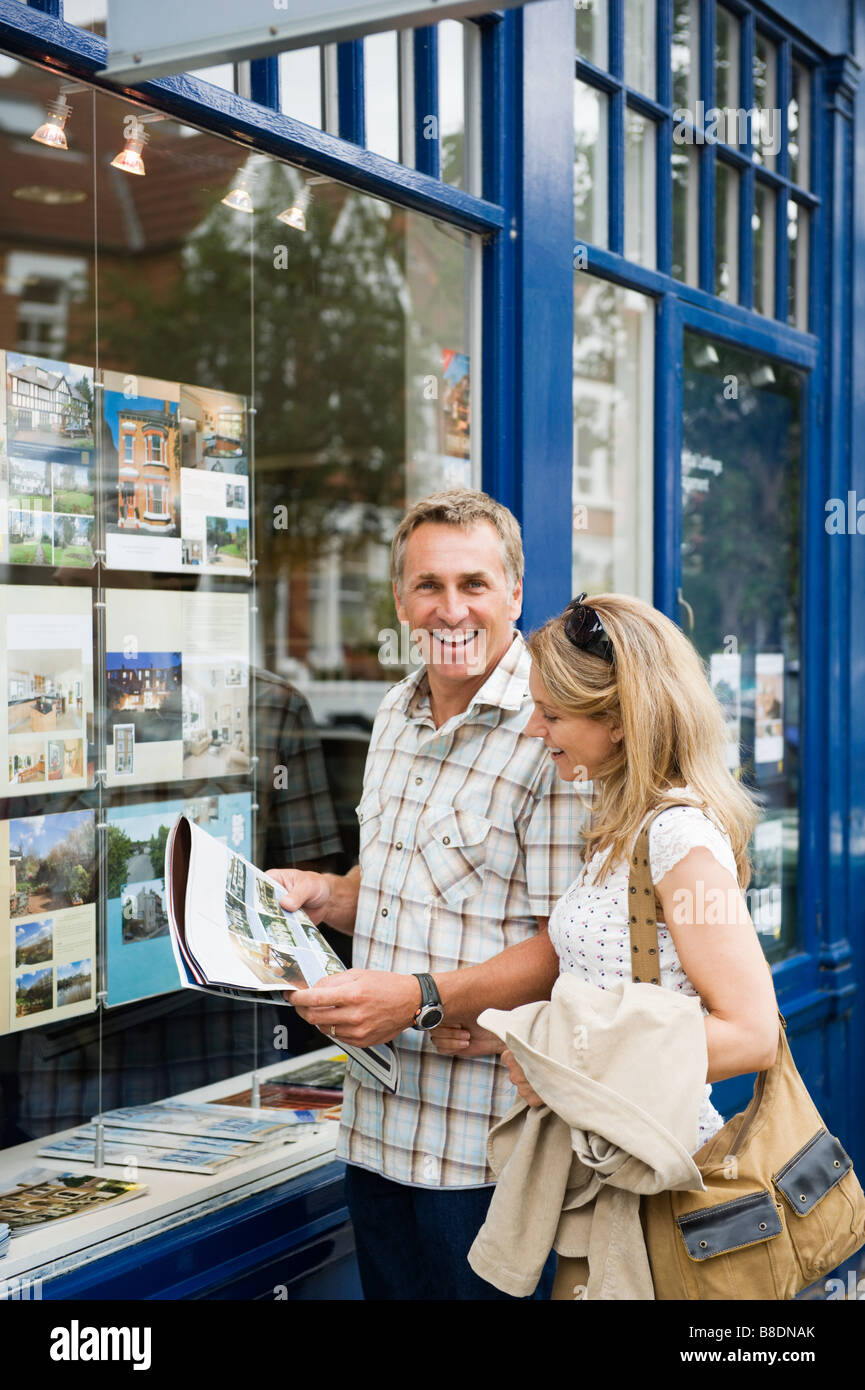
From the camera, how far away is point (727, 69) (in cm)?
466

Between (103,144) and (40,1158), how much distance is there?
2.06 m

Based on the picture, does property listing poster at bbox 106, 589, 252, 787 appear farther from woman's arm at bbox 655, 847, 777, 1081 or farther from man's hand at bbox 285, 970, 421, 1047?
woman's arm at bbox 655, 847, 777, 1081

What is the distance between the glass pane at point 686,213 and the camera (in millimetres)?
4406

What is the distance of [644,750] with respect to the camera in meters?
1.98

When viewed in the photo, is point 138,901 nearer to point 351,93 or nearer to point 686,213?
Result: point 351,93

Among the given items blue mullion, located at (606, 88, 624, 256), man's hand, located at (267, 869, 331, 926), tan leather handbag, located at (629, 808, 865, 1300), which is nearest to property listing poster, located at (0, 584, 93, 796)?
man's hand, located at (267, 869, 331, 926)

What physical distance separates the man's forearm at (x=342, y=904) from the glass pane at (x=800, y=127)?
12.2 feet

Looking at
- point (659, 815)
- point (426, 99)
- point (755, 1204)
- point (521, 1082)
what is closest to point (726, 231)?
point (426, 99)

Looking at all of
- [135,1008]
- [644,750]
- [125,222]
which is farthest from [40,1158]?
[125,222]

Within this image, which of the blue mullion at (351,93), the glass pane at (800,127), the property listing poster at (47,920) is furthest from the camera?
the glass pane at (800,127)

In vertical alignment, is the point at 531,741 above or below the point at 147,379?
below

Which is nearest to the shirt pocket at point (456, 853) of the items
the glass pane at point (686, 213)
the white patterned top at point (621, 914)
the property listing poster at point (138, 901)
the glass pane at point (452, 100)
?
the white patterned top at point (621, 914)

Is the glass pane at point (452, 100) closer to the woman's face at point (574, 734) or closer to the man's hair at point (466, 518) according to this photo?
the man's hair at point (466, 518)

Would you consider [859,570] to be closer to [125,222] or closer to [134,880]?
[125,222]
